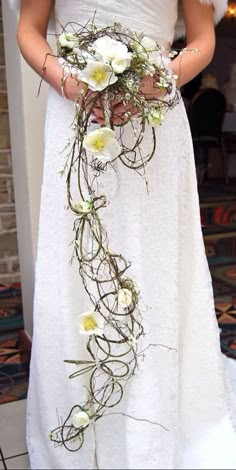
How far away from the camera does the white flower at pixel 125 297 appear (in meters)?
0.89

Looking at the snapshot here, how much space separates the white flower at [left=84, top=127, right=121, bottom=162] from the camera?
30.8 inches

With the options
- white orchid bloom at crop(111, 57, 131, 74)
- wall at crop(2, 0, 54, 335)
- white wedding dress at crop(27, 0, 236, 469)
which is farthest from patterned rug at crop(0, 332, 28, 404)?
white orchid bloom at crop(111, 57, 131, 74)

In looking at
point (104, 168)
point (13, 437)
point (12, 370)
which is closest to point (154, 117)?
point (104, 168)

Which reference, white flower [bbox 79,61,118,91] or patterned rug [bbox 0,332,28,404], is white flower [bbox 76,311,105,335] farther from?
patterned rug [bbox 0,332,28,404]

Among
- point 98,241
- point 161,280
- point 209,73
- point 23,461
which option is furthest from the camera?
point 209,73

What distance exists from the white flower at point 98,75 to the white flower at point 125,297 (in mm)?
344

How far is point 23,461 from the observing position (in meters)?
1.11

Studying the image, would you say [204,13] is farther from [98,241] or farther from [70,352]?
[70,352]

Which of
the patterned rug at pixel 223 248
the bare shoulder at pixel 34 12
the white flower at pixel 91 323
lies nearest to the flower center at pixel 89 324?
the white flower at pixel 91 323

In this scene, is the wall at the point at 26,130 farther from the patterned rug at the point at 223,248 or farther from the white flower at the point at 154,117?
the patterned rug at the point at 223,248

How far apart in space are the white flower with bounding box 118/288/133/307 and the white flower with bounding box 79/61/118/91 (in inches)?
13.5

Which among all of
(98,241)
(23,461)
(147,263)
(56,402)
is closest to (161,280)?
(147,263)

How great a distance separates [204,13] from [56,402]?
0.84 metres

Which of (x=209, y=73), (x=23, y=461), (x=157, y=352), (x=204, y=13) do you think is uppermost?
(x=209, y=73)
